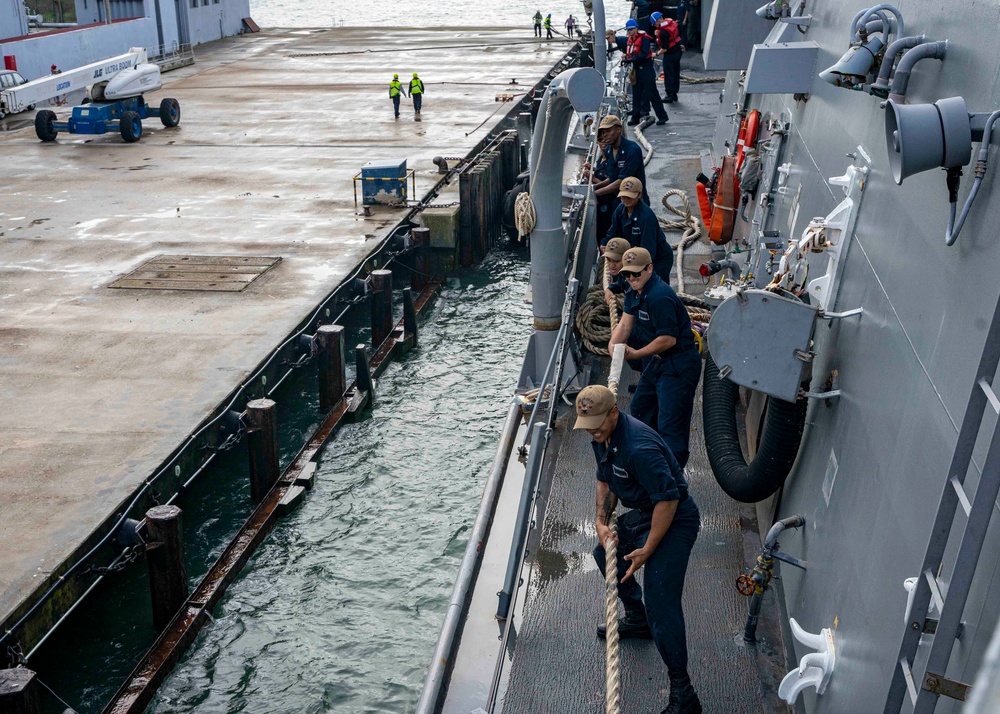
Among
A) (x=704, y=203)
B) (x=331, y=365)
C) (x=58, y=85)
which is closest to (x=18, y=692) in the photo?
(x=331, y=365)

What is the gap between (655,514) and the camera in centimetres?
443

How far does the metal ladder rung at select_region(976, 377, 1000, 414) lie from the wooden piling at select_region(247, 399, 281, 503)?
27.6 feet

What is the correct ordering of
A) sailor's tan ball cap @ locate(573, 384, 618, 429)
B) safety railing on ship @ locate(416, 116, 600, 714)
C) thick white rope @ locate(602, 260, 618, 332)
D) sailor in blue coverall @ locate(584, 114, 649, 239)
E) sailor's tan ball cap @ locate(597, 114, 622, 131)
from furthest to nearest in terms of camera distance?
sailor in blue coverall @ locate(584, 114, 649, 239), sailor's tan ball cap @ locate(597, 114, 622, 131), thick white rope @ locate(602, 260, 618, 332), safety railing on ship @ locate(416, 116, 600, 714), sailor's tan ball cap @ locate(573, 384, 618, 429)

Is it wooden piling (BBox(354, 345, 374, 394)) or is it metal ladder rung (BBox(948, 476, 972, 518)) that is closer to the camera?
metal ladder rung (BBox(948, 476, 972, 518))

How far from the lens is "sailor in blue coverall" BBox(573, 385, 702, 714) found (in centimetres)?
442

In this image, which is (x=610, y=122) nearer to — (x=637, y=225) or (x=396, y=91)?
(x=637, y=225)

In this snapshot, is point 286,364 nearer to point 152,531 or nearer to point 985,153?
point 152,531

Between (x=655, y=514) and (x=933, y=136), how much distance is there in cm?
214

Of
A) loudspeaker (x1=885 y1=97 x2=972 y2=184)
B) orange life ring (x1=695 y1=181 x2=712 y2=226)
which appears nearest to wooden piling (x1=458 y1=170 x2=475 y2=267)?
orange life ring (x1=695 y1=181 x2=712 y2=226)

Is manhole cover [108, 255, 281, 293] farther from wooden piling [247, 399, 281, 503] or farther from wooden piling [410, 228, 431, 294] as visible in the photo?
wooden piling [247, 399, 281, 503]

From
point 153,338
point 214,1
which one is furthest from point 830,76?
point 214,1

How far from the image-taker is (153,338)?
12.2 m

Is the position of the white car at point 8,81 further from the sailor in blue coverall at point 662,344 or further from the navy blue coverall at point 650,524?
the navy blue coverall at point 650,524

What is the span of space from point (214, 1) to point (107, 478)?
41.2 m
